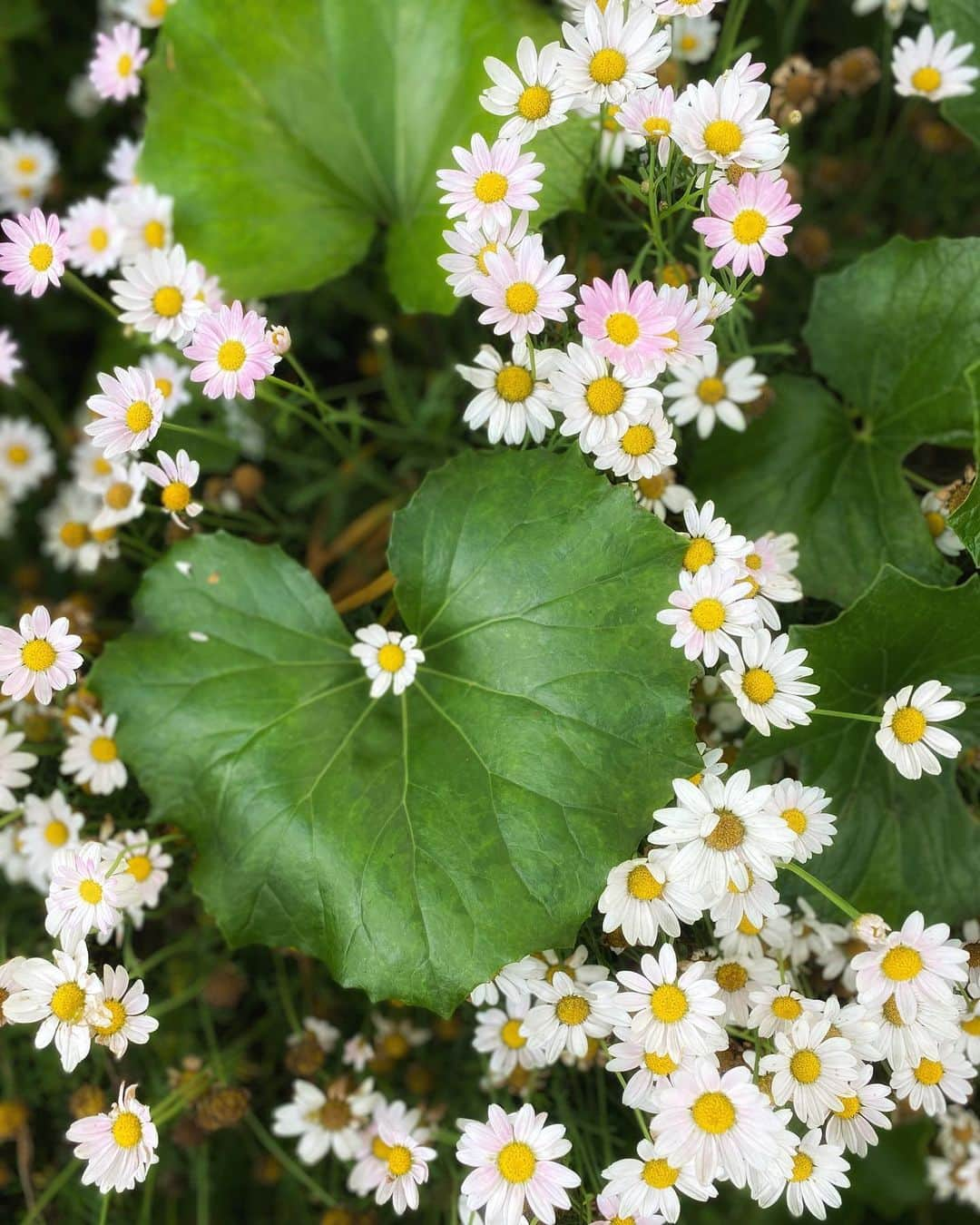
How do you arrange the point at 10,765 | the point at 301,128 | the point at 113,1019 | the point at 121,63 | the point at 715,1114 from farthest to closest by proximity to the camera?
the point at 301,128 < the point at 121,63 < the point at 10,765 < the point at 113,1019 < the point at 715,1114

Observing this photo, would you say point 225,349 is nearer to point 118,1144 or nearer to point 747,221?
point 747,221

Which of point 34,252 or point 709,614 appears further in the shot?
point 34,252

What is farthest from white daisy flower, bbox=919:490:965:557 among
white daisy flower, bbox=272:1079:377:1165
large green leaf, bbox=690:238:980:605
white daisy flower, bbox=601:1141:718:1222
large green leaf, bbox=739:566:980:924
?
white daisy flower, bbox=272:1079:377:1165

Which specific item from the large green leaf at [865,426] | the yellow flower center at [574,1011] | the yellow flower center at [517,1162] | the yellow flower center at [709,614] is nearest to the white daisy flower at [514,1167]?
the yellow flower center at [517,1162]

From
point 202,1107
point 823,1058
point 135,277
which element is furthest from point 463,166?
point 202,1107

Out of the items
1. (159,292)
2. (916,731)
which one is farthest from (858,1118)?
(159,292)

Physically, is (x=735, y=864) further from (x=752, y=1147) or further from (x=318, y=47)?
(x=318, y=47)

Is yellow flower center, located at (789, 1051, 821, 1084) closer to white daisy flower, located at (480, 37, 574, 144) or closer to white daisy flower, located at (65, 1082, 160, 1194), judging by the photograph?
white daisy flower, located at (65, 1082, 160, 1194)
